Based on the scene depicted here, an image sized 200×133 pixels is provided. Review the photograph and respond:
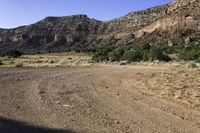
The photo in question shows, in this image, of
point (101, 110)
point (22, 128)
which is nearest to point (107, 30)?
point (101, 110)

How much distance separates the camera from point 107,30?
144 m

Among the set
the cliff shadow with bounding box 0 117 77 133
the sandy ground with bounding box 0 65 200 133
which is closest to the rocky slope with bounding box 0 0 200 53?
the sandy ground with bounding box 0 65 200 133

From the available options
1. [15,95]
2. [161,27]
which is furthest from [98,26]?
[15,95]

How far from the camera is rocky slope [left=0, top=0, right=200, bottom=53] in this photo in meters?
109

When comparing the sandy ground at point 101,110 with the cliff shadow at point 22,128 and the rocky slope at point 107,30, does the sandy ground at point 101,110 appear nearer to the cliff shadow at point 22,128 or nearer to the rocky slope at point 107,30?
the cliff shadow at point 22,128

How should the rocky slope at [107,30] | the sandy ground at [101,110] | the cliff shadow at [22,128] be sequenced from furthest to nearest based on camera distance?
the rocky slope at [107,30] < the sandy ground at [101,110] < the cliff shadow at [22,128]

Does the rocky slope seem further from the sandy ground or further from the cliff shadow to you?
the cliff shadow

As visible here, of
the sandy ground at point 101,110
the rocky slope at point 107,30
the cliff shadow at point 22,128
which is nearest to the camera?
the cliff shadow at point 22,128

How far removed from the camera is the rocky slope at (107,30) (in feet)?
358

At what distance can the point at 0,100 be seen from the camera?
1448 centimetres

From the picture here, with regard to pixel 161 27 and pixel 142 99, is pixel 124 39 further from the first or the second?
pixel 142 99

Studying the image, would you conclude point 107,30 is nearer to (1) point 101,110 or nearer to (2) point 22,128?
(1) point 101,110

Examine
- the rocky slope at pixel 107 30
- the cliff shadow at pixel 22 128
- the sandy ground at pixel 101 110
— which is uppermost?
the rocky slope at pixel 107 30

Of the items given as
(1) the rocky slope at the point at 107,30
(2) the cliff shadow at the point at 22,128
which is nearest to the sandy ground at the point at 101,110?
(2) the cliff shadow at the point at 22,128
